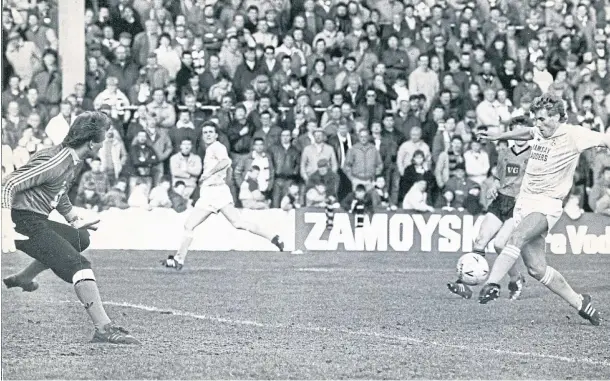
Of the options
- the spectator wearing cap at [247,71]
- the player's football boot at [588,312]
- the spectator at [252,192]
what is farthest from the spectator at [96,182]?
the player's football boot at [588,312]

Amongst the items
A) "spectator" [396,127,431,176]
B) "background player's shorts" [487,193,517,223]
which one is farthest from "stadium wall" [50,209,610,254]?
"background player's shorts" [487,193,517,223]

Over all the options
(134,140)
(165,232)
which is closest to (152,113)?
(134,140)

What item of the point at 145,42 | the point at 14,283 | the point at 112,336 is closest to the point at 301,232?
the point at 145,42

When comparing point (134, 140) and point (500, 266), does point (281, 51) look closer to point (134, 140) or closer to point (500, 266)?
point (134, 140)

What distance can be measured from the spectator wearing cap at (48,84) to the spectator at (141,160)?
1.30 m

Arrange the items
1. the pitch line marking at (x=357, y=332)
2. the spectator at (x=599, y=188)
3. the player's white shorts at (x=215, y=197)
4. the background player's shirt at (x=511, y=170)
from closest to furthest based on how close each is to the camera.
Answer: the pitch line marking at (x=357, y=332) → the background player's shirt at (x=511, y=170) → the spectator at (x=599, y=188) → the player's white shorts at (x=215, y=197)

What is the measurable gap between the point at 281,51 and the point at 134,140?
2154mm

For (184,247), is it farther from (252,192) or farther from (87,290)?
(87,290)

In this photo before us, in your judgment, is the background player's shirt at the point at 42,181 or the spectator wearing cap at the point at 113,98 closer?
the background player's shirt at the point at 42,181

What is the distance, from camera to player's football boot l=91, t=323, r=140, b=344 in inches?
245

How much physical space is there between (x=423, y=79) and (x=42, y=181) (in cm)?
587

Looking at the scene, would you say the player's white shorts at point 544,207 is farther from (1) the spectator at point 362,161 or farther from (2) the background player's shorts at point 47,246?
(1) the spectator at point 362,161

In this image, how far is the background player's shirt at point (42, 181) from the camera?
5.99m

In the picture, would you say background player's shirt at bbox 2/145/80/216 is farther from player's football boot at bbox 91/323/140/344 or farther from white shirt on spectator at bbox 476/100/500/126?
white shirt on spectator at bbox 476/100/500/126
